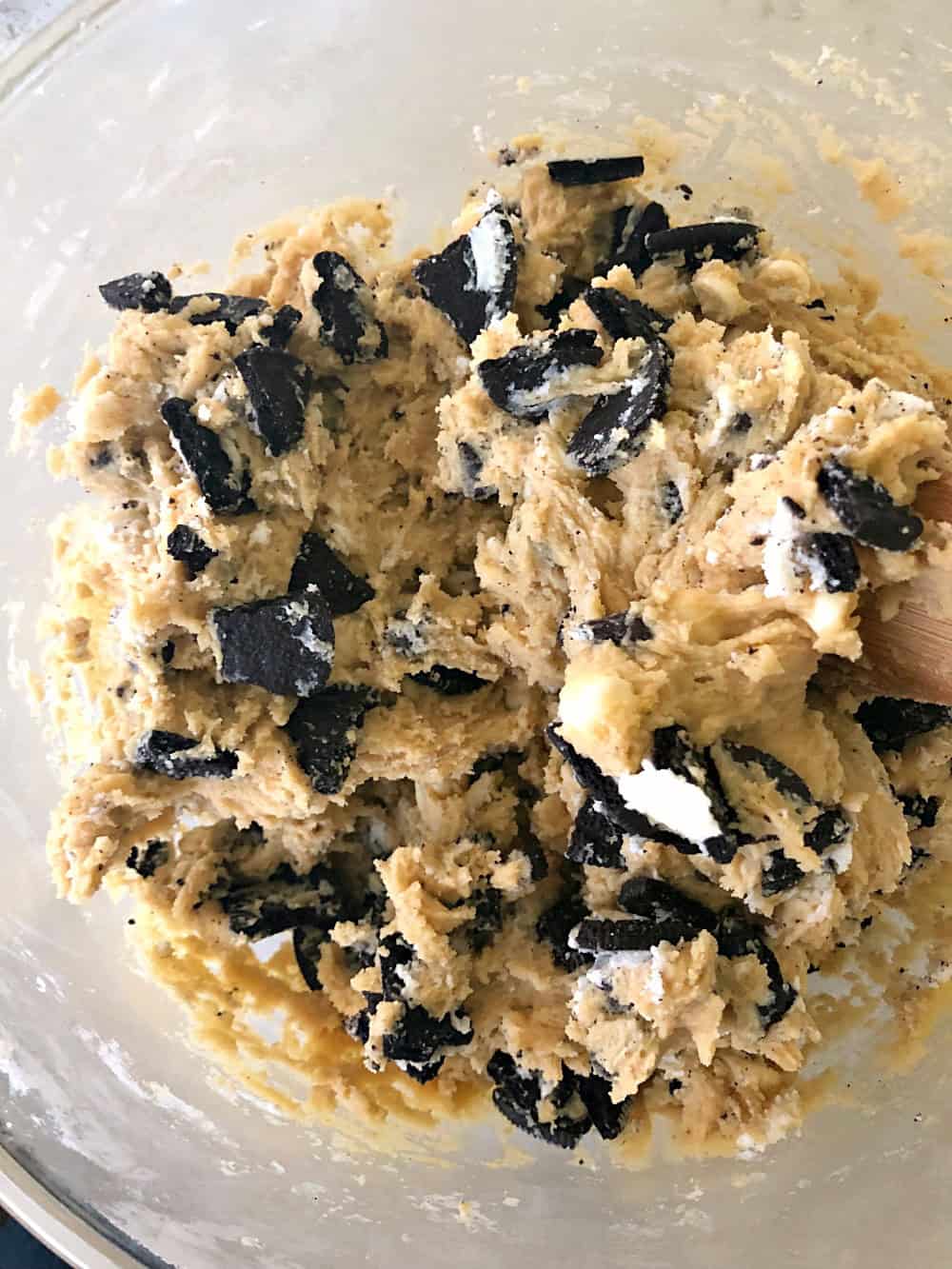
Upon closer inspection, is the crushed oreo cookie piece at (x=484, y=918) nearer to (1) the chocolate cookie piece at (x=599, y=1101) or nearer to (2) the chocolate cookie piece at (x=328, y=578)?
(1) the chocolate cookie piece at (x=599, y=1101)

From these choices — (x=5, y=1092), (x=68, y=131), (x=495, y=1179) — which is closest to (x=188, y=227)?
(x=68, y=131)

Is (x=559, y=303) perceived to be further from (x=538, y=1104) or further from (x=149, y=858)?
(x=538, y=1104)

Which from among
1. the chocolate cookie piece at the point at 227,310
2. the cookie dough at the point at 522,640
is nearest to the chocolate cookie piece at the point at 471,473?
the cookie dough at the point at 522,640

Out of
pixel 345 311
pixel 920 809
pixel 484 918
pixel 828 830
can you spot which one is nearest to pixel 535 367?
pixel 345 311

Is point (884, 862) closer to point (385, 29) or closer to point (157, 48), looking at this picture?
point (385, 29)

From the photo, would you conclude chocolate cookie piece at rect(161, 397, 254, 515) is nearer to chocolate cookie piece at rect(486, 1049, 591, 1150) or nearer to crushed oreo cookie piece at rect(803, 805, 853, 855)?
crushed oreo cookie piece at rect(803, 805, 853, 855)

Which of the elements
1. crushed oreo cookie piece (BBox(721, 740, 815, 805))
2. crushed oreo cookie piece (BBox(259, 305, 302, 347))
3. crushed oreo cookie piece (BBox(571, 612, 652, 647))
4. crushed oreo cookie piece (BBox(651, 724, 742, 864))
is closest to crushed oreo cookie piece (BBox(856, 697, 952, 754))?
crushed oreo cookie piece (BBox(721, 740, 815, 805))
